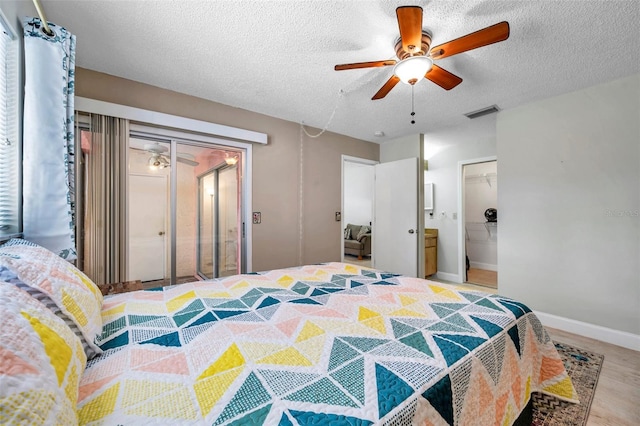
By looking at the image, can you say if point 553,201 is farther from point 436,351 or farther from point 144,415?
point 144,415

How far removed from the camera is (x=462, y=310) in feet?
4.34

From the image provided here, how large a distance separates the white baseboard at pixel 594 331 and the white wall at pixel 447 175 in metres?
1.89

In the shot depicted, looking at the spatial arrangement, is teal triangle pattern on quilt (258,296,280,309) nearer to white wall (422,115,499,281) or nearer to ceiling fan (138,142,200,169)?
ceiling fan (138,142,200,169)

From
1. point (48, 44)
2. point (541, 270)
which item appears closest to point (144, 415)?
point (48, 44)

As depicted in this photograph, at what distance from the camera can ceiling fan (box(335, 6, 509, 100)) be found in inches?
57.7

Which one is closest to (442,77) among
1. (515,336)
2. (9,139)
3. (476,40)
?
(476,40)

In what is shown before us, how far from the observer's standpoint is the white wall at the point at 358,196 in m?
7.29

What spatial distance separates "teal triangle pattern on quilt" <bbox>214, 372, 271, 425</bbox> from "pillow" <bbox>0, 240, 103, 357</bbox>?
55cm

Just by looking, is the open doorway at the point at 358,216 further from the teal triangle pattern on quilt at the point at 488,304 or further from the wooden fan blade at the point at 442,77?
the teal triangle pattern on quilt at the point at 488,304

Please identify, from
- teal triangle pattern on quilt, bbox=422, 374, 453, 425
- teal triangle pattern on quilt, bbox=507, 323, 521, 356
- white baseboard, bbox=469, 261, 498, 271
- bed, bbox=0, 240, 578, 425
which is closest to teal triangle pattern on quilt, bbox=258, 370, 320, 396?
bed, bbox=0, 240, 578, 425

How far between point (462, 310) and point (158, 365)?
51.4 inches

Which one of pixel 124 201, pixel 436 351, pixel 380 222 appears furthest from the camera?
pixel 380 222

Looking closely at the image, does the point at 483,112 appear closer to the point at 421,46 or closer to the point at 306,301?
the point at 421,46

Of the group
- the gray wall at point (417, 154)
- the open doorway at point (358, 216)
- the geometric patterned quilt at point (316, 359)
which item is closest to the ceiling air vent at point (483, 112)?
the gray wall at point (417, 154)
